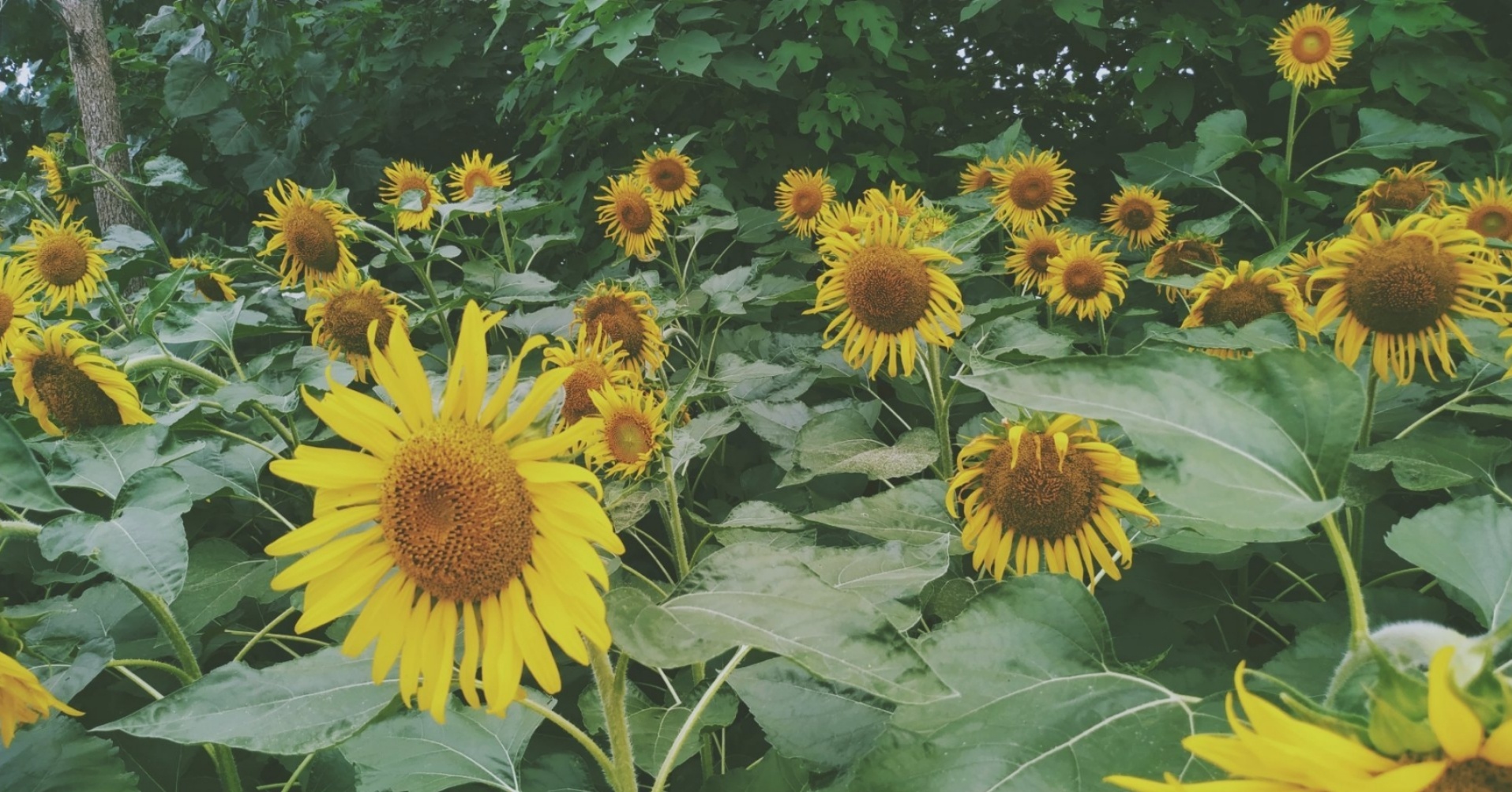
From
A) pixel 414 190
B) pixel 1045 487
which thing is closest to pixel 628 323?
pixel 414 190

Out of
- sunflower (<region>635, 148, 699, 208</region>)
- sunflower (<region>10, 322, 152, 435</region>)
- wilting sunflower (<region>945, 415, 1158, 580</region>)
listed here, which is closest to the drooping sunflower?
sunflower (<region>635, 148, 699, 208</region>)

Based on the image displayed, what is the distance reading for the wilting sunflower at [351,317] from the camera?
6.25ft

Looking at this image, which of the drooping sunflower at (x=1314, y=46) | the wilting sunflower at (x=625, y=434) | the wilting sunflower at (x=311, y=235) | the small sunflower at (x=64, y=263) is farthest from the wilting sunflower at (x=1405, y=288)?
the small sunflower at (x=64, y=263)

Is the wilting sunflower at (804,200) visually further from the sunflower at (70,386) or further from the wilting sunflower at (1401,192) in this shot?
the sunflower at (70,386)

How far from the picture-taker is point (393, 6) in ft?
15.9

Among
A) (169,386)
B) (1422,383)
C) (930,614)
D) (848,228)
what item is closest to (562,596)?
(930,614)

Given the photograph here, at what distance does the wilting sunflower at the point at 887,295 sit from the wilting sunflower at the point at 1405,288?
62 centimetres

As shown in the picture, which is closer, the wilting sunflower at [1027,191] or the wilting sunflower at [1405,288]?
the wilting sunflower at [1405,288]

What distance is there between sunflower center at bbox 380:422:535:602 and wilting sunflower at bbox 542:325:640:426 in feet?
2.24

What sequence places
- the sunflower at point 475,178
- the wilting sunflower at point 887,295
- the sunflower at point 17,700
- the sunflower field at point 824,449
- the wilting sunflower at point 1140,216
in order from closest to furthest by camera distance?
the sunflower field at point 824,449 < the sunflower at point 17,700 < the wilting sunflower at point 887,295 < the wilting sunflower at point 1140,216 < the sunflower at point 475,178

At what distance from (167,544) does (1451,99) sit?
3.74m

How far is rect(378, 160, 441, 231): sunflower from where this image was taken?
220 centimetres

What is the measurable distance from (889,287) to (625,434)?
1.94 ft

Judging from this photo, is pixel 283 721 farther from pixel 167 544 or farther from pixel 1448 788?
pixel 1448 788
